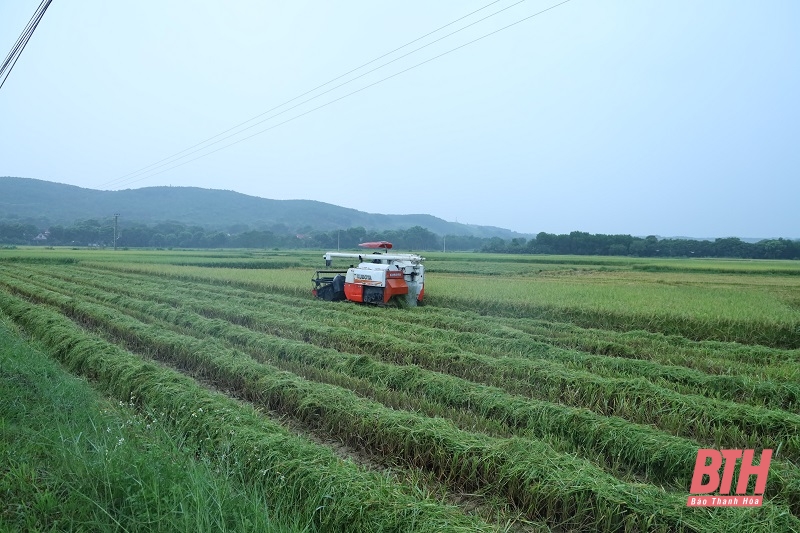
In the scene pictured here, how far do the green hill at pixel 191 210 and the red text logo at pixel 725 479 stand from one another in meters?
50.9

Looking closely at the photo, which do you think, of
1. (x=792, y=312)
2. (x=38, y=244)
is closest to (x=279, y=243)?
(x=38, y=244)

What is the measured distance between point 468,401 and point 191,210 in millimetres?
95917

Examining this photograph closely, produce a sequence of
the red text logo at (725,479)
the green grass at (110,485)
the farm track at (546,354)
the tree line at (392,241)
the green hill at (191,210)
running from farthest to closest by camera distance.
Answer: the green hill at (191,210) → the tree line at (392,241) → the farm track at (546,354) → the red text logo at (725,479) → the green grass at (110,485)

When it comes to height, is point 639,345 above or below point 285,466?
below

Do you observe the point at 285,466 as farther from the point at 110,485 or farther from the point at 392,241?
the point at 392,241

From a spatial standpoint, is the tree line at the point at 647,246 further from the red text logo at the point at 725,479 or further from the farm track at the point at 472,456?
the farm track at the point at 472,456

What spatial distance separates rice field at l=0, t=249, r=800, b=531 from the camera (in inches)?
150

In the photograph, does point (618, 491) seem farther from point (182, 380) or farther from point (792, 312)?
point (792, 312)

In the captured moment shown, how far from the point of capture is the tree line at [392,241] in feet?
113

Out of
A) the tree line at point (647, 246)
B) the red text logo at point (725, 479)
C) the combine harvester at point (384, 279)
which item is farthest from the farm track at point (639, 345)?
the tree line at point (647, 246)

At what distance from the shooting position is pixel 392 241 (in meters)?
41.3

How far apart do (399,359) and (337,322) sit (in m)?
Answer: 3.16

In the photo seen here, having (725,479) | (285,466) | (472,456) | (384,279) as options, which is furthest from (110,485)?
(384,279)

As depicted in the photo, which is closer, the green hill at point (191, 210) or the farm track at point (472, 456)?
the farm track at point (472, 456)
